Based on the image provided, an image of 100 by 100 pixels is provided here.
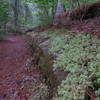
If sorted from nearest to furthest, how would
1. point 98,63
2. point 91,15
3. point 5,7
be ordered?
point 98,63 < point 91,15 < point 5,7

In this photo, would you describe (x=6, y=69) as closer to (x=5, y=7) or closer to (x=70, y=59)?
(x=70, y=59)

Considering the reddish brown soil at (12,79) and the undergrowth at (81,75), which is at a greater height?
the undergrowth at (81,75)

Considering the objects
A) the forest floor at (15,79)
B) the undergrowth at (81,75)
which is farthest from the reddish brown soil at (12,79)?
the undergrowth at (81,75)

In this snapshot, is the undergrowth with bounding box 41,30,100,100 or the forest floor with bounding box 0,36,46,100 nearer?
the undergrowth with bounding box 41,30,100,100

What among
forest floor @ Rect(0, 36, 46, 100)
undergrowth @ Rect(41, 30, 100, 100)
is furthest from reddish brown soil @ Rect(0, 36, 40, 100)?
undergrowth @ Rect(41, 30, 100, 100)

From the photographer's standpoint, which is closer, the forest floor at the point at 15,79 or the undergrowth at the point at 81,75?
the undergrowth at the point at 81,75

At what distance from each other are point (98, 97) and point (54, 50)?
173 centimetres

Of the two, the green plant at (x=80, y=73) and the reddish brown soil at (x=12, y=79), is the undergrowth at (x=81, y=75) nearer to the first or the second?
the green plant at (x=80, y=73)

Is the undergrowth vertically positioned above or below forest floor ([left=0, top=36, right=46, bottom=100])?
above

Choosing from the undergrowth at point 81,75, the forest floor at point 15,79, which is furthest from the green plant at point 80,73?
the forest floor at point 15,79

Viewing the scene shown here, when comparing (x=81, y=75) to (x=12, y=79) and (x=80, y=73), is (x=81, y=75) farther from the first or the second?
(x=12, y=79)

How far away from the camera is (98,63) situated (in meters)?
1.82

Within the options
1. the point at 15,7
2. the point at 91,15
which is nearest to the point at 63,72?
the point at 91,15

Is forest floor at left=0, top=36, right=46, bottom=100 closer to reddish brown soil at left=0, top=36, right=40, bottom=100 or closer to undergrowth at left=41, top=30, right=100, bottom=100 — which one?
reddish brown soil at left=0, top=36, right=40, bottom=100
